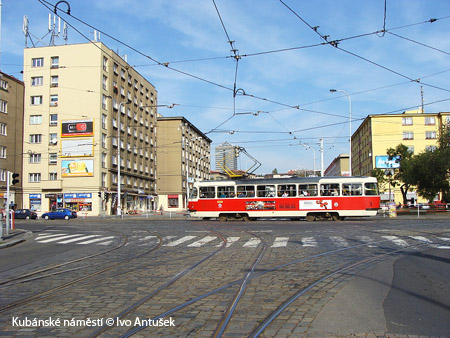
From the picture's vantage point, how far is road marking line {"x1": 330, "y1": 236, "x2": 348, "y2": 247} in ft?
44.6

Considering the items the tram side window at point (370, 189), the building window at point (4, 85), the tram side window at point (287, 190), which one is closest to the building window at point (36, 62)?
the building window at point (4, 85)

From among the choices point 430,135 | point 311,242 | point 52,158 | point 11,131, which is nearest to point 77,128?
A: point 52,158

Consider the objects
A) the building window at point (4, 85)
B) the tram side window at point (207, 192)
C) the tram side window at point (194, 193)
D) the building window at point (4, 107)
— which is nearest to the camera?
the tram side window at point (207, 192)

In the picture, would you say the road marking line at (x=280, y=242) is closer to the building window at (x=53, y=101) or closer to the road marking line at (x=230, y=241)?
the road marking line at (x=230, y=241)

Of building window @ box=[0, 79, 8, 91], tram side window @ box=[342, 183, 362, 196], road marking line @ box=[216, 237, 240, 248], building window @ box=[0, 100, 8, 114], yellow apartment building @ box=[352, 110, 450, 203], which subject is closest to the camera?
road marking line @ box=[216, 237, 240, 248]

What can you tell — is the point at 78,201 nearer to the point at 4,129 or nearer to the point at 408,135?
the point at 4,129

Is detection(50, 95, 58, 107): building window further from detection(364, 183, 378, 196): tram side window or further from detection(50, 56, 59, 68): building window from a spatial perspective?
detection(364, 183, 378, 196): tram side window

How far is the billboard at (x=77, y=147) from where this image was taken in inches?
2046

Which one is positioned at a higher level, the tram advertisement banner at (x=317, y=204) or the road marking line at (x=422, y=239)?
the tram advertisement banner at (x=317, y=204)

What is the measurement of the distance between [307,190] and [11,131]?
40.4 m

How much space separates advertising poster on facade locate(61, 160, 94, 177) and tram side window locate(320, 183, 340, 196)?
3367 cm

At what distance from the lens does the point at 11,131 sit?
51.5 meters

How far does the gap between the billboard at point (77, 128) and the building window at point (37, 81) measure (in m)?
5.95

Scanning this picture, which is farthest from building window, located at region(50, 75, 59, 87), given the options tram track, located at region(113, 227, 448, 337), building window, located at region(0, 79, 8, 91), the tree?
tram track, located at region(113, 227, 448, 337)
